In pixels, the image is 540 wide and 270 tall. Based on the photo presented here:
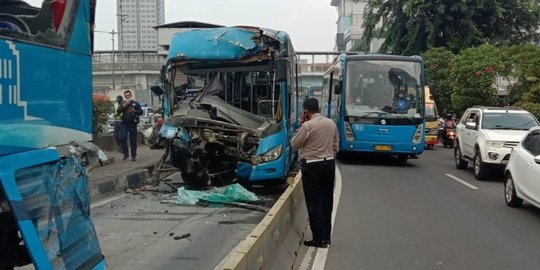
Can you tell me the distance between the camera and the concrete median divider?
4148 millimetres

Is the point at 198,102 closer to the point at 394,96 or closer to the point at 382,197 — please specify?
the point at 382,197

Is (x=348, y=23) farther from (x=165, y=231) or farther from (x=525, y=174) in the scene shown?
(x=165, y=231)

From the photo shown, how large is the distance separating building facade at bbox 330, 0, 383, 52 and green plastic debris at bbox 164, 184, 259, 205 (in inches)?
2999

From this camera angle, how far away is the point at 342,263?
6.34m

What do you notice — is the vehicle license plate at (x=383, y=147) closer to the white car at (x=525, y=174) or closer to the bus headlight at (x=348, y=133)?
the bus headlight at (x=348, y=133)

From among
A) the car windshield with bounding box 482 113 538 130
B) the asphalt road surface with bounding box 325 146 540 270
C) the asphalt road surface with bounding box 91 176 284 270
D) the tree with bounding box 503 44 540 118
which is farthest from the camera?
the tree with bounding box 503 44 540 118

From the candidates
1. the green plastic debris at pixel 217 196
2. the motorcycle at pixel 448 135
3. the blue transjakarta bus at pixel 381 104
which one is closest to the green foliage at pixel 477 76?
the motorcycle at pixel 448 135

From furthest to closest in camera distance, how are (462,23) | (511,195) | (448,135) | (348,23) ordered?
(348,23)
(462,23)
(448,135)
(511,195)

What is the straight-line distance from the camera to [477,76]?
2423 cm

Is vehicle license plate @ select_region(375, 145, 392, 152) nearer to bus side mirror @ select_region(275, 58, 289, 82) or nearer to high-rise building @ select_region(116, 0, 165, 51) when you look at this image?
bus side mirror @ select_region(275, 58, 289, 82)

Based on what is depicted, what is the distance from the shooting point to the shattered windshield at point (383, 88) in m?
16.5

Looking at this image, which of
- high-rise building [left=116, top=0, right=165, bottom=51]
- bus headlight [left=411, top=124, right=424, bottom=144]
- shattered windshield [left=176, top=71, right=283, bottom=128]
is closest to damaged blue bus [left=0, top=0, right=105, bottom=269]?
shattered windshield [left=176, top=71, right=283, bottom=128]

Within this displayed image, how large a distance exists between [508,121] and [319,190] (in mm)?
9396

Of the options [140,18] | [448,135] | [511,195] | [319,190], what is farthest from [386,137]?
[140,18]
